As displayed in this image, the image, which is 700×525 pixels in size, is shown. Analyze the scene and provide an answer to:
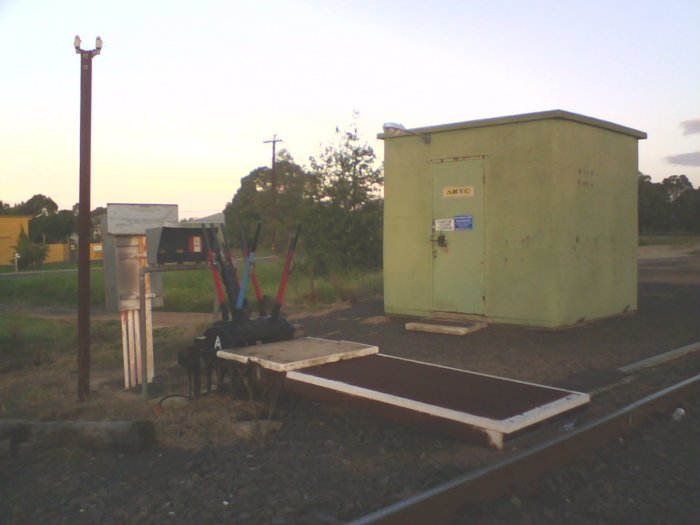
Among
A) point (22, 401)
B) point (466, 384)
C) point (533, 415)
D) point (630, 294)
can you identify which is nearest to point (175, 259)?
point (22, 401)

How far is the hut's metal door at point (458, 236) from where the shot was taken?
11297 millimetres

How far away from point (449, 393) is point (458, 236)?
19.3 ft

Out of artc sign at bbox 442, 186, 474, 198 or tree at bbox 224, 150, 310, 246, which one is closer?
artc sign at bbox 442, 186, 474, 198

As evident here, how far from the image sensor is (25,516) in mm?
4430

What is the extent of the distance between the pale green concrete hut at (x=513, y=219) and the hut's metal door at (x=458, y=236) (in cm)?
2

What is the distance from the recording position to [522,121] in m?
10.8

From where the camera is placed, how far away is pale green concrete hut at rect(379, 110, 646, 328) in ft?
35.2

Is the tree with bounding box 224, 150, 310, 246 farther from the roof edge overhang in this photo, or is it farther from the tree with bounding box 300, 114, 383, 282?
the roof edge overhang

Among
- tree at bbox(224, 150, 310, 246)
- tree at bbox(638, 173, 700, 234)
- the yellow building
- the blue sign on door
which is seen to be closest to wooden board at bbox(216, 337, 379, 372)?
the blue sign on door

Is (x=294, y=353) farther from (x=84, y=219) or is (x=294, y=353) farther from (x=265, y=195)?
(x=265, y=195)

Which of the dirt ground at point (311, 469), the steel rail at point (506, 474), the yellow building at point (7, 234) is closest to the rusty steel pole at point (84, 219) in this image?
the dirt ground at point (311, 469)

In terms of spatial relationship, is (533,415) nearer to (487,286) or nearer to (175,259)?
(175,259)

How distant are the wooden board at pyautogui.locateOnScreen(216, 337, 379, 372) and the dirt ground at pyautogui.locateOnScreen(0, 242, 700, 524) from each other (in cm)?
45

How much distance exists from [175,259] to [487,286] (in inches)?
213
